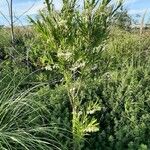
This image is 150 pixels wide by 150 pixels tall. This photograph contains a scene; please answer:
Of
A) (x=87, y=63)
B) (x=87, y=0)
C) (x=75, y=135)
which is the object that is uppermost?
(x=87, y=0)

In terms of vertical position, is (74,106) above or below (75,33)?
below

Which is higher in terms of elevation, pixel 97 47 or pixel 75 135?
pixel 97 47

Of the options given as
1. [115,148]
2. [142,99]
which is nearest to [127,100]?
[142,99]

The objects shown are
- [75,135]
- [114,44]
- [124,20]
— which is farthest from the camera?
[124,20]

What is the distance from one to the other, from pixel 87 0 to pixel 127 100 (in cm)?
128

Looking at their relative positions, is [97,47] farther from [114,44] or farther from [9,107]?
[114,44]

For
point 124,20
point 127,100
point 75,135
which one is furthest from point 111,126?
point 124,20

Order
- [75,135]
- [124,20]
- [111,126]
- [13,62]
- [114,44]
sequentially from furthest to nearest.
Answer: [124,20] < [114,44] < [13,62] < [111,126] < [75,135]

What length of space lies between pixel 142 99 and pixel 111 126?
509 millimetres

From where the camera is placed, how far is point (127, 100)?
5.60m

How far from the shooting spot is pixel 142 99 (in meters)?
5.75

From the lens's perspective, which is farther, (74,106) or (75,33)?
(74,106)

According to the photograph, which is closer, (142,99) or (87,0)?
(87,0)

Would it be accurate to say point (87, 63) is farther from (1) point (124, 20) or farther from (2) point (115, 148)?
(1) point (124, 20)
